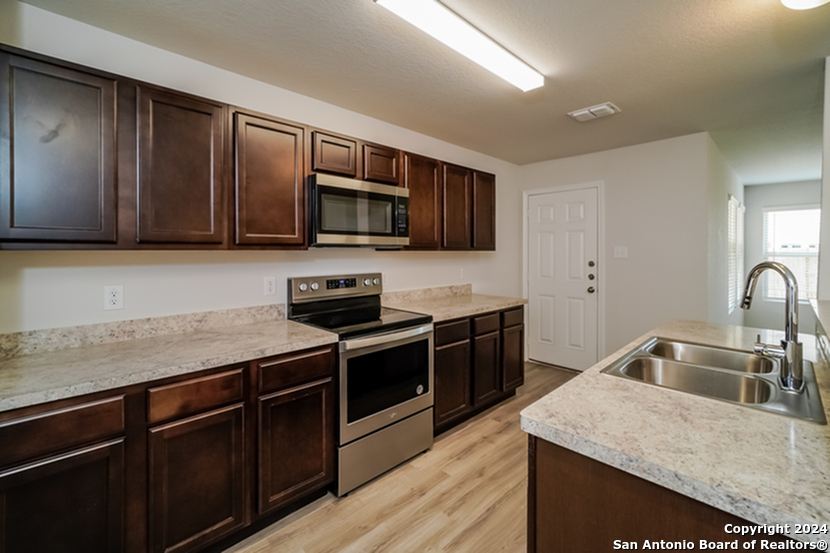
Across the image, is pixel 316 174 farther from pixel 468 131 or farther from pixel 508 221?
pixel 508 221

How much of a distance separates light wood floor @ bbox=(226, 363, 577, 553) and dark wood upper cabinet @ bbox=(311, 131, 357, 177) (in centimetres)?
193

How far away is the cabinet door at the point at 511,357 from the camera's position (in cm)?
315

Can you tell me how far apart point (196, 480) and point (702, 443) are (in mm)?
1805

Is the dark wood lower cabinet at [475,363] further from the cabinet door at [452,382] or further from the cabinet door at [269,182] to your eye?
the cabinet door at [269,182]

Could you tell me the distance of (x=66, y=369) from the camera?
139 cm

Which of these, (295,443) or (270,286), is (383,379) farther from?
(270,286)

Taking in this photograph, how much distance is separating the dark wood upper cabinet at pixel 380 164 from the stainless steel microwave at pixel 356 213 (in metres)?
0.09

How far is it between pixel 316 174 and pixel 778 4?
234 centimetres

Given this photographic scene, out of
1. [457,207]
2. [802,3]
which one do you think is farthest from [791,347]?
[457,207]

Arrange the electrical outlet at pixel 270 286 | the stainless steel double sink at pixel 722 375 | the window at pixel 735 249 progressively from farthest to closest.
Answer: the window at pixel 735 249 < the electrical outlet at pixel 270 286 < the stainless steel double sink at pixel 722 375

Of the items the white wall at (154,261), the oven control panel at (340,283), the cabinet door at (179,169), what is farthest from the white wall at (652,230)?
the cabinet door at (179,169)

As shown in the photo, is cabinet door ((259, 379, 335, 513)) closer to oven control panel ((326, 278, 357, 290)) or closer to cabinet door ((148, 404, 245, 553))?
cabinet door ((148, 404, 245, 553))

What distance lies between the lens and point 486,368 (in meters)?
2.99

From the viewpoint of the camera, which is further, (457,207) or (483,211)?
(483,211)
